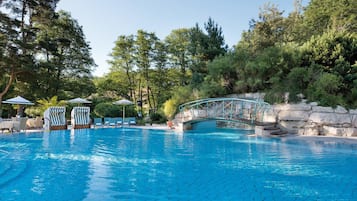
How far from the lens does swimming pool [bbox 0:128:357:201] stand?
3.77 m

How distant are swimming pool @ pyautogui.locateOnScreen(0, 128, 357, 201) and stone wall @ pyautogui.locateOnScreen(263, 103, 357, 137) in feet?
12.2

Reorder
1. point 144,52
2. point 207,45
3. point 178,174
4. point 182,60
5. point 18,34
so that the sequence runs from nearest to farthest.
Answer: point 178,174 → point 18,34 → point 207,45 → point 144,52 → point 182,60

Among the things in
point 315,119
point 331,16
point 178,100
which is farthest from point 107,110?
point 331,16

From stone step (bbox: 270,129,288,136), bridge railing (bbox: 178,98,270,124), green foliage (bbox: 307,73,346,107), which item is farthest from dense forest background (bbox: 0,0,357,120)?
stone step (bbox: 270,129,288,136)

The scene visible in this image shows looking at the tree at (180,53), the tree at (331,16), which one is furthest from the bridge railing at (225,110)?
the tree at (331,16)

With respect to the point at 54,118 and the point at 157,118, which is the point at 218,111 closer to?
the point at 157,118

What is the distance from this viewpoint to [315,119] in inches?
445

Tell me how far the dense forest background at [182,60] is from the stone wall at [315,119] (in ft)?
1.67

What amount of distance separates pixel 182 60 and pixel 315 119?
51.8 ft

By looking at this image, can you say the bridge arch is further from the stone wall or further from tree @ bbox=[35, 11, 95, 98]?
tree @ bbox=[35, 11, 95, 98]

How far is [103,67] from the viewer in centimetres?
2675

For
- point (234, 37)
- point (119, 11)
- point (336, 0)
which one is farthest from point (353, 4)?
point (119, 11)

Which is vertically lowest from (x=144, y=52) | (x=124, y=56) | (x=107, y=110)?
(x=107, y=110)

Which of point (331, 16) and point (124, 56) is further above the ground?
point (331, 16)
